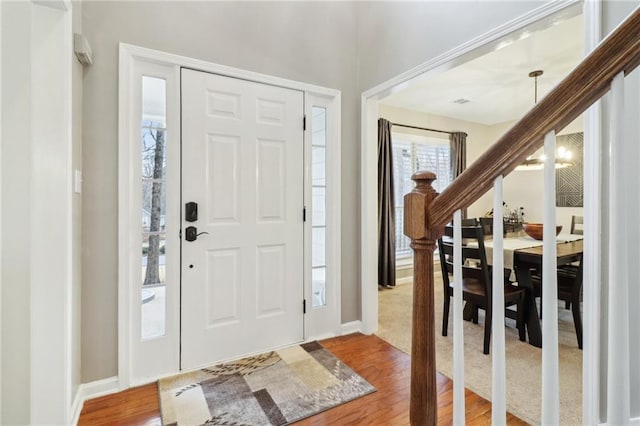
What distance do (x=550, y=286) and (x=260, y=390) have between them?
1.90 metres

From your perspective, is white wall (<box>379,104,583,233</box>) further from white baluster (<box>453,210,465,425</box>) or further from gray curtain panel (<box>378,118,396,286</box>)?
white baluster (<box>453,210,465,425</box>)

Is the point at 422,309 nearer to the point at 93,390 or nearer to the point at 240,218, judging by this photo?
the point at 240,218

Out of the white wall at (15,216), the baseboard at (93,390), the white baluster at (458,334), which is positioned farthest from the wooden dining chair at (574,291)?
the white wall at (15,216)

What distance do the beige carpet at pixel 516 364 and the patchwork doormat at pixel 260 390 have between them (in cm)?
71

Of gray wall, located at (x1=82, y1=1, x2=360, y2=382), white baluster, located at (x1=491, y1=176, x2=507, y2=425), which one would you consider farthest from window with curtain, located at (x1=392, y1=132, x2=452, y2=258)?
white baluster, located at (x1=491, y1=176, x2=507, y2=425)

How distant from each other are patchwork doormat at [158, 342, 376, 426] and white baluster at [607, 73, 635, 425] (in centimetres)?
160

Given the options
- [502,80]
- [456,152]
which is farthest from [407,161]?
[502,80]

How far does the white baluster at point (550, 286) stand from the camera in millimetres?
643

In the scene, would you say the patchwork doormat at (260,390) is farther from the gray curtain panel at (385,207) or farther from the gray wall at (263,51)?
the gray curtain panel at (385,207)

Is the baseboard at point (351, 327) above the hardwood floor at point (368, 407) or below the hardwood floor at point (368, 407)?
above

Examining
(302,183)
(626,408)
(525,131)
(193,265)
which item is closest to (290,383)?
(193,265)

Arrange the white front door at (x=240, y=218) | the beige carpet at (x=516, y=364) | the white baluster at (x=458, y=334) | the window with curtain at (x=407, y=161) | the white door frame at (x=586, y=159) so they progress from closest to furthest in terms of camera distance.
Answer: the white door frame at (x=586, y=159) → the white baluster at (x=458, y=334) → the beige carpet at (x=516, y=364) → the white front door at (x=240, y=218) → the window with curtain at (x=407, y=161)

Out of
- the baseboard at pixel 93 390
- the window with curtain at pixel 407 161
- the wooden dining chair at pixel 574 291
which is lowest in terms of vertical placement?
the baseboard at pixel 93 390

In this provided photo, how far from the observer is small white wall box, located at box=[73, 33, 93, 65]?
1756 mm
